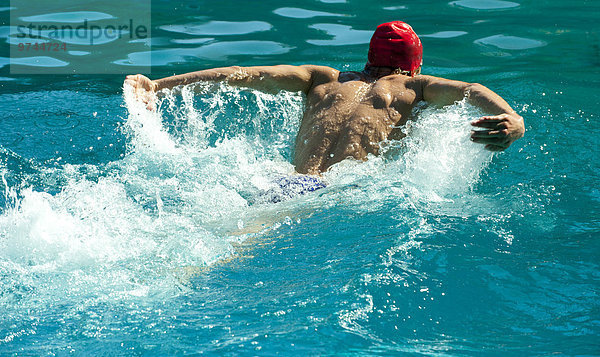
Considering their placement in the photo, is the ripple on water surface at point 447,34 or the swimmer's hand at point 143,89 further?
the ripple on water surface at point 447,34

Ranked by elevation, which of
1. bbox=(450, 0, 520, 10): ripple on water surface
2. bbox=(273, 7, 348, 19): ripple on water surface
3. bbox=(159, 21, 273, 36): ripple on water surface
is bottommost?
bbox=(159, 21, 273, 36): ripple on water surface

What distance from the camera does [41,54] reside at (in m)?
7.83

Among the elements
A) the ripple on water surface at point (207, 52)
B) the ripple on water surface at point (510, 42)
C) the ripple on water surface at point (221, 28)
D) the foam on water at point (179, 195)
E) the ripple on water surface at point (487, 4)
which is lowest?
the foam on water at point (179, 195)

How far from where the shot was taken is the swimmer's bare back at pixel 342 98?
4215 millimetres

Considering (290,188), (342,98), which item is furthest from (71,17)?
(290,188)

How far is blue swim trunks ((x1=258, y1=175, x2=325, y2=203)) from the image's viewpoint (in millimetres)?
3977

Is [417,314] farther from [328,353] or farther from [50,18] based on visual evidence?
[50,18]

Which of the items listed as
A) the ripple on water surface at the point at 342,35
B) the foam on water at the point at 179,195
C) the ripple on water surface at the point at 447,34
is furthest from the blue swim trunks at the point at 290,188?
the ripple on water surface at the point at 447,34

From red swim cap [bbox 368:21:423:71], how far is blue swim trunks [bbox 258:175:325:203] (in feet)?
3.65

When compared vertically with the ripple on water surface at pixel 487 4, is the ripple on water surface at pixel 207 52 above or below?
below

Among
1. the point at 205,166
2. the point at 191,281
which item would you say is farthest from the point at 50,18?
the point at 191,281

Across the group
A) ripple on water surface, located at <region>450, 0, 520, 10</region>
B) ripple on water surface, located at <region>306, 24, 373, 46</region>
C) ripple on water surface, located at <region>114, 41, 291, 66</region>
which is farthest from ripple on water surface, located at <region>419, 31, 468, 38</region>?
ripple on water surface, located at <region>114, 41, 291, 66</region>

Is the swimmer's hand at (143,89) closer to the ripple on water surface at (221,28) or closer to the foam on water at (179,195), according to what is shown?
the foam on water at (179,195)

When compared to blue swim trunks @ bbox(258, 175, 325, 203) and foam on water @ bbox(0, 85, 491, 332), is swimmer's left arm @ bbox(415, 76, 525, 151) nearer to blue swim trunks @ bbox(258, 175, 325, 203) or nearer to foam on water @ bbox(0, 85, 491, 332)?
foam on water @ bbox(0, 85, 491, 332)
